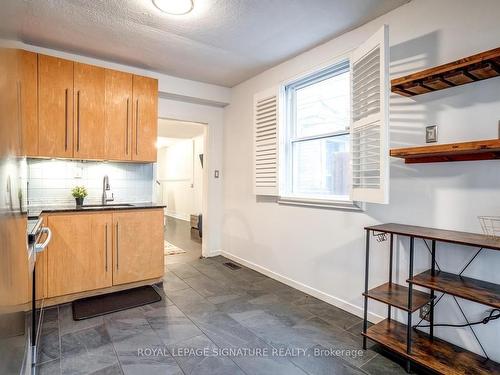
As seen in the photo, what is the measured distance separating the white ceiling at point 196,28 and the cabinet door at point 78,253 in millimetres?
1657

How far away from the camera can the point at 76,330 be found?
2.26m

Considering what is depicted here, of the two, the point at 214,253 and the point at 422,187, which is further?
the point at 214,253

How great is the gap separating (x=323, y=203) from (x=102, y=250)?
2.32 m

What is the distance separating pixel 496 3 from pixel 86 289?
13.0ft

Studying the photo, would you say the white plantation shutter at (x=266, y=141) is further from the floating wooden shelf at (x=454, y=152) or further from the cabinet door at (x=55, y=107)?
the cabinet door at (x=55, y=107)

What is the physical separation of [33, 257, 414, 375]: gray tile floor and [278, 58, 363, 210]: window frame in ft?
3.31

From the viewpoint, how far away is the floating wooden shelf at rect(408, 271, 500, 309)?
1.49 m

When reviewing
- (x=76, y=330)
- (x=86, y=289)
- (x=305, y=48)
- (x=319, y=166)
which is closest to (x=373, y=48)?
(x=305, y=48)

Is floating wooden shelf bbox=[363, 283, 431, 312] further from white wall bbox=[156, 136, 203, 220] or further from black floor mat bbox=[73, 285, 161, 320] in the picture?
white wall bbox=[156, 136, 203, 220]

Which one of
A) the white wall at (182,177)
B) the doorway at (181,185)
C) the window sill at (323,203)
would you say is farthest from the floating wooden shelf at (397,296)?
the white wall at (182,177)

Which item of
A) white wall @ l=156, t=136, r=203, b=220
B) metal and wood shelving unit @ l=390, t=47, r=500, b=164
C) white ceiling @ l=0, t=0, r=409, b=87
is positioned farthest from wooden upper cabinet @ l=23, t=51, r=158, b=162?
Result: white wall @ l=156, t=136, r=203, b=220

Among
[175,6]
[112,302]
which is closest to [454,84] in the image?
[175,6]

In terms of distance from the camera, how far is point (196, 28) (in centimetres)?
259

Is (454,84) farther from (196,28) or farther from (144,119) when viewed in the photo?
(144,119)
